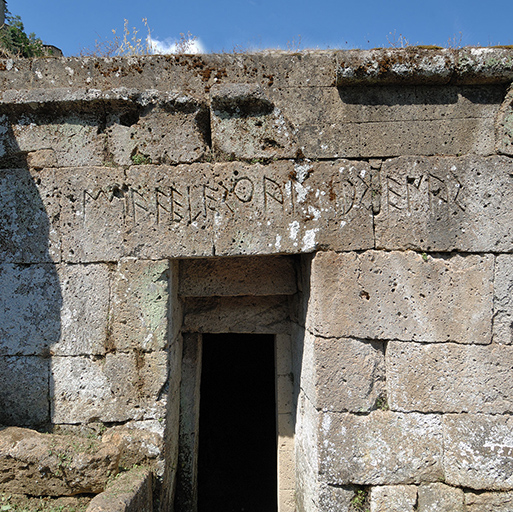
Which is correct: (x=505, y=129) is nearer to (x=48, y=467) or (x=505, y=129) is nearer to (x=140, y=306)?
(x=140, y=306)

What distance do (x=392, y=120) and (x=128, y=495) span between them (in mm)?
3464

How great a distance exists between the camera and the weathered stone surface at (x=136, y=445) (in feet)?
11.1

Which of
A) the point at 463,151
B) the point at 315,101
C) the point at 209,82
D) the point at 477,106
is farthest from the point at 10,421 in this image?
the point at 477,106

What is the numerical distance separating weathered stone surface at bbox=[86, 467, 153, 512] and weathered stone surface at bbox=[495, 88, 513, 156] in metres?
3.82

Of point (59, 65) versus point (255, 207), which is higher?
point (59, 65)

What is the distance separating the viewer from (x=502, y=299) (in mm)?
3307

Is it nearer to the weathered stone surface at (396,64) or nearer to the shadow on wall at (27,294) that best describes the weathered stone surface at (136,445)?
the shadow on wall at (27,294)

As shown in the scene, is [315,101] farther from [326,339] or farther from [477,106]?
[326,339]

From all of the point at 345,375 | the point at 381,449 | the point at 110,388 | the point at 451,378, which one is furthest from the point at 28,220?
the point at 451,378

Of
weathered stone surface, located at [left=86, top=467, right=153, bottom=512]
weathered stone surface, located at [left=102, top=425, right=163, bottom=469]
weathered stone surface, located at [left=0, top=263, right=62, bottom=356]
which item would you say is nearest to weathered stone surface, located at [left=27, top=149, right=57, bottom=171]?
weathered stone surface, located at [left=0, top=263, right=62, bottom=356]

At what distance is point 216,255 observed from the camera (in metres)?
3.39

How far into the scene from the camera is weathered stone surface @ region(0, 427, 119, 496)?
3.01m

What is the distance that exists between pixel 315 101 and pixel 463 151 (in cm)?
128

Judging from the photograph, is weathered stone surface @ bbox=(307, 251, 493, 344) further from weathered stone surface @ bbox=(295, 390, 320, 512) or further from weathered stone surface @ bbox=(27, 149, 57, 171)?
weathered stone surface @ bbox=(27, 149, 57, 171)
